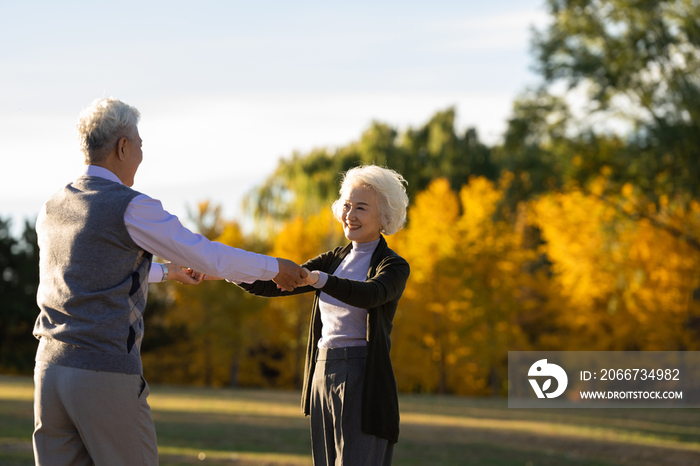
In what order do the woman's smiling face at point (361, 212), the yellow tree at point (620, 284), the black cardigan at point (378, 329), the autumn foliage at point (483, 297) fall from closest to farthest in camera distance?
the black cardigan at point (378, 329) < the woman's smiling face at point (361, 212) < the yellow tree at point (620, 284) < the autumn foliage at point (483, 297)

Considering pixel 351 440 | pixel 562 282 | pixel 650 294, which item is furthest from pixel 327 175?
pixel 351 440

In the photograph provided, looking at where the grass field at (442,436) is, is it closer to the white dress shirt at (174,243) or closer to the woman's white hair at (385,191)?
the woman's white hair at (385,191)

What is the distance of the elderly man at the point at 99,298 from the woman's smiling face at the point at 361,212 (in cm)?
101

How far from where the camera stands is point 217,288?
3469cm

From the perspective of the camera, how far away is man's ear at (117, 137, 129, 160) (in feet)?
10.8

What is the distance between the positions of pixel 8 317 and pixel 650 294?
2060 cm

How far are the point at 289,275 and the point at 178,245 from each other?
2.15 ft

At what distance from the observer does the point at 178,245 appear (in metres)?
3.26

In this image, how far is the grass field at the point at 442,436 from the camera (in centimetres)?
1074

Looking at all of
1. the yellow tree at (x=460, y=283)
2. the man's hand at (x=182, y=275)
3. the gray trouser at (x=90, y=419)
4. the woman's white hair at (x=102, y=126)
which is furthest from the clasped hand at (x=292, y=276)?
the yellow tree at (x=460, y=283)

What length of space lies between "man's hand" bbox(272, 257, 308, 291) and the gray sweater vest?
2.43 feet

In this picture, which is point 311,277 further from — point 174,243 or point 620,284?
point 620,284

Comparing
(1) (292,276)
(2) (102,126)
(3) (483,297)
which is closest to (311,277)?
(1) (292,276)

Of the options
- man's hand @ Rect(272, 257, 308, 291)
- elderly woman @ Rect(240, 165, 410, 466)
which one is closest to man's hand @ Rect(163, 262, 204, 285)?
elderly woman @ Rect(240, 165, 410, 466)
